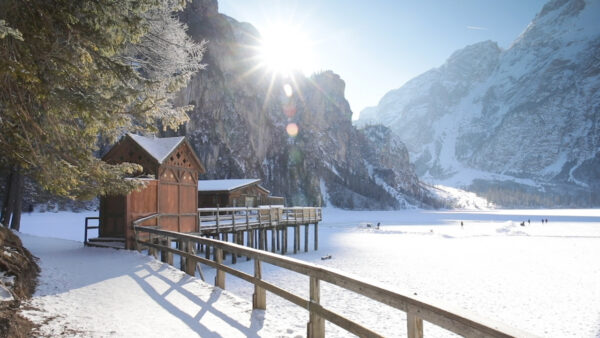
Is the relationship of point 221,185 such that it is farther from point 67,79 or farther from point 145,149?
point 67,79

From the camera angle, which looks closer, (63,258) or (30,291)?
(30,291)

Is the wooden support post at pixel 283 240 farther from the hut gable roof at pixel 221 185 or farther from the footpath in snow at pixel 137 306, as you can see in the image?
the footpath in snow at pixel 137 306

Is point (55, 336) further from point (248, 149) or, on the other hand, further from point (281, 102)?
point (281, 102)

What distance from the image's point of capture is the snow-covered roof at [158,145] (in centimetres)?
1697

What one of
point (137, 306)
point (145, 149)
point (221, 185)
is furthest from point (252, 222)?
point (137, 306)

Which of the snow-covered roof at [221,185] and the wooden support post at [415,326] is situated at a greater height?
the snow-covered roof at [221,185]

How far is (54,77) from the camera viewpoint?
5.81 meters

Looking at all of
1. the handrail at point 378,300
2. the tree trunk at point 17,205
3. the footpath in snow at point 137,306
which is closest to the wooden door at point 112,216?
the footpath in snow at point 137,306

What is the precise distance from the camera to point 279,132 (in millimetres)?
104250

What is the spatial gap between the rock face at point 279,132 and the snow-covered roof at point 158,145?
45.4 feet

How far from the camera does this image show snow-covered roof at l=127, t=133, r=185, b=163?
17.0m

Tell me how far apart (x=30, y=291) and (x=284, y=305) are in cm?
686

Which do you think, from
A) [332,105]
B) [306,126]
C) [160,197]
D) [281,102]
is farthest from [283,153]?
[160,197]

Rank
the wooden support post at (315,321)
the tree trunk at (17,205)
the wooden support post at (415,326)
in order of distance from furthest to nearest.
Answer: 1. the tree trunk at (17,205)
2. the wooden support post at (315,321)
3. the wooden support post at (415,326)
